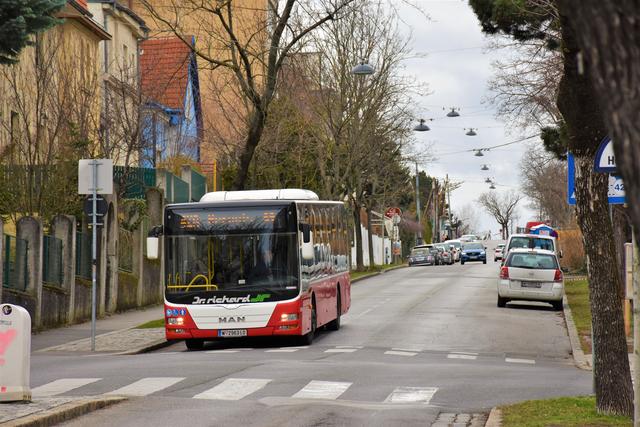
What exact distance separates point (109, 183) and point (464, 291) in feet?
77.3

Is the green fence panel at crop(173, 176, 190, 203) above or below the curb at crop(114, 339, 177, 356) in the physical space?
above

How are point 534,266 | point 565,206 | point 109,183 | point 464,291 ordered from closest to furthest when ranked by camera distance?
point 109,183 → point 534,266 → point 464,291 → point 565,206

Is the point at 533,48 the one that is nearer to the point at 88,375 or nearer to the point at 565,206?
the point at 88,375

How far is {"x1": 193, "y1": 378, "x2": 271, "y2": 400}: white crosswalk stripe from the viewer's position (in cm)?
1409

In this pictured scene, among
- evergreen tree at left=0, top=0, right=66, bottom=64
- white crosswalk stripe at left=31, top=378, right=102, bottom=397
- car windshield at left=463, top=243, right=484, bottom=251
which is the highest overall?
evergreen tree at left=0, top=0, right=66, bottom=64

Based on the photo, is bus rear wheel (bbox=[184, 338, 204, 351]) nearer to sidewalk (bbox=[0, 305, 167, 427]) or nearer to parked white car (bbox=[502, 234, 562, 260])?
sidewalk (bbox=[0, 305, 167, 427])

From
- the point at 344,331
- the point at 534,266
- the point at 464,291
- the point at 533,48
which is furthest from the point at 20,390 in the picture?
the point at 464,291

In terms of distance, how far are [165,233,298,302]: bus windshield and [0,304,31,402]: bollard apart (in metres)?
9.10

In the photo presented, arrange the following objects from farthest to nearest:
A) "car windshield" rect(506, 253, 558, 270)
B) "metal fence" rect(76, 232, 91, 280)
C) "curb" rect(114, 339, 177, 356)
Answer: "car windshield" rect(506, 253, 558, 270), "metal fence" rect(76, 232, 91, 280), "curb" rect(114, 339, 177, 356)

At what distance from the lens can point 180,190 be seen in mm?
42375

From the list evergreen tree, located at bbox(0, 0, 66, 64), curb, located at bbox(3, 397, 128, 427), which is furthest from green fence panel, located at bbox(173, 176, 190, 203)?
curb, located at bbox(3, 397, 128, 427)

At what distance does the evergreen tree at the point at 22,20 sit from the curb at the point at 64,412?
20.9 ft

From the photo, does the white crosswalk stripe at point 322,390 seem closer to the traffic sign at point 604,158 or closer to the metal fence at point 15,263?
the traffic sign at point 604,158

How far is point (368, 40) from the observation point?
57062 millimetres
